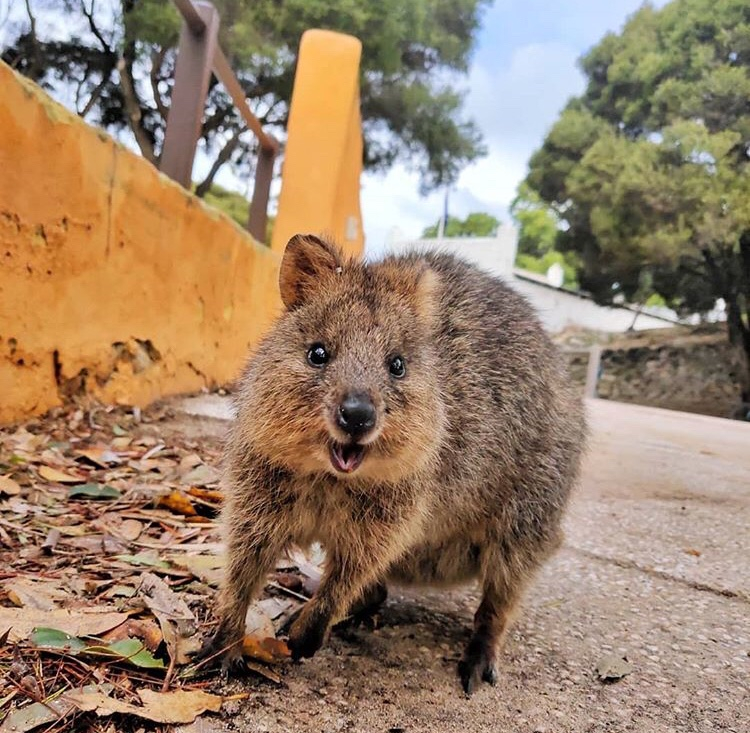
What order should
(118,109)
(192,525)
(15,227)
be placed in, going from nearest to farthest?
(192,525) → (15,227) → (118,109)

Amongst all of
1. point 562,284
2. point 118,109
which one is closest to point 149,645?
point 118,109

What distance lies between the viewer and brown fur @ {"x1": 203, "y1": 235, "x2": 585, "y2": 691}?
167 cm

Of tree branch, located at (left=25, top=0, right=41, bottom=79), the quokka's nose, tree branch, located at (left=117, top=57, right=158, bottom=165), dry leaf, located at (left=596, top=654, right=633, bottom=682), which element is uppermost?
tree branch, located at (left=117, top=57, right=158, bottom=165)

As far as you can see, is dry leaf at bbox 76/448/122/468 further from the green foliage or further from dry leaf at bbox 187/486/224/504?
the green foliage

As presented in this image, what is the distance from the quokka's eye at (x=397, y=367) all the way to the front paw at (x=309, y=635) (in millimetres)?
632

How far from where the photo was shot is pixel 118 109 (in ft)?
17.1

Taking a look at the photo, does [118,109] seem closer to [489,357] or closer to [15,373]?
[15,373]

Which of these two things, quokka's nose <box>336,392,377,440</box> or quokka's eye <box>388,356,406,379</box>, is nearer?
quokka's nose <box>336,392,377,440</box>

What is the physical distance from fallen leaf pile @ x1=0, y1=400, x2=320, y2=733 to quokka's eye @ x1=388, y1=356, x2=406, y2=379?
71 cm

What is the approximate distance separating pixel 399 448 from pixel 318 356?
31cm

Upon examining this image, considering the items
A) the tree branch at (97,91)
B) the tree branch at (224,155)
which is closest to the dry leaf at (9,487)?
the tree branch at (97,91)

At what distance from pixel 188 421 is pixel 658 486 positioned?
275 centimetres

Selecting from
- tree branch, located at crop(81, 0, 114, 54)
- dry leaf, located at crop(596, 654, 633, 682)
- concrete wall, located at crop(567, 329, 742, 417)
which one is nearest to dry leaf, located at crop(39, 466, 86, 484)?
dry leaf, located at crop(596, 654, 633, 682)

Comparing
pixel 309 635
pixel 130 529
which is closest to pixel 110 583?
pixel 130 529
